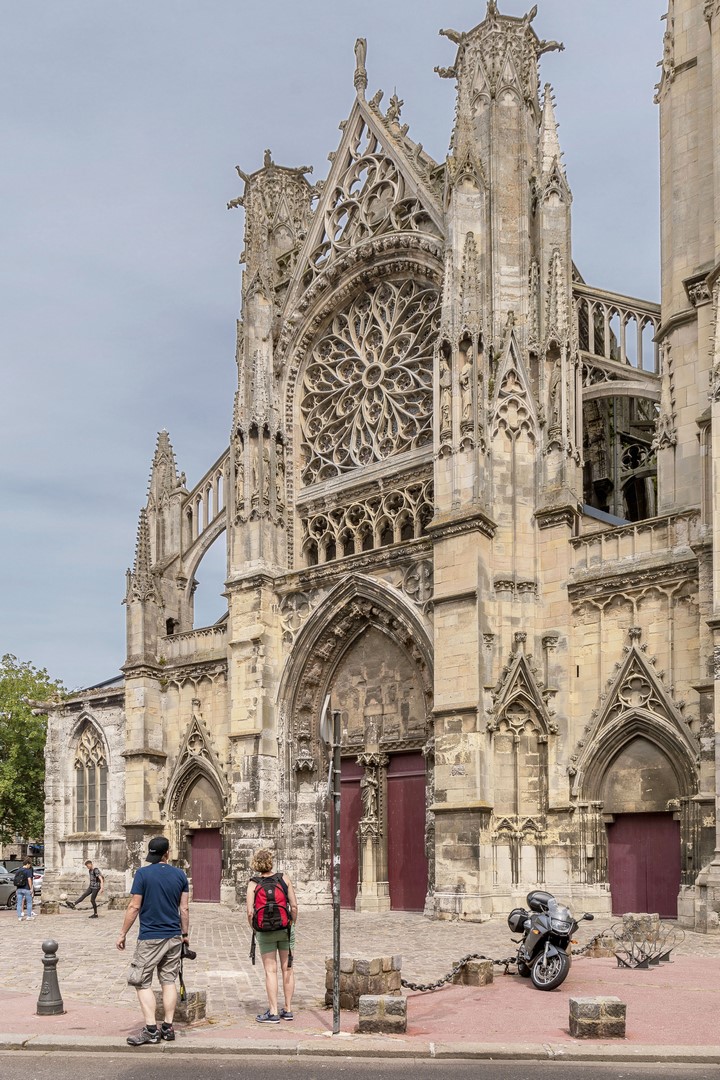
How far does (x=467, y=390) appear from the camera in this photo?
22.6 meters

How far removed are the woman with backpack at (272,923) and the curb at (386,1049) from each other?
31.1 inches

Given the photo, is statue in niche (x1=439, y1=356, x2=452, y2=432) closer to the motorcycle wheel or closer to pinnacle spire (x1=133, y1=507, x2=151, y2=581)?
pinnacle spire (x1=133, y1=507, x2=151, y2=581)

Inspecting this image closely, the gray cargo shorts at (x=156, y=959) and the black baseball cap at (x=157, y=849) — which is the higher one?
the black baseball cap at (x=157, y=849)

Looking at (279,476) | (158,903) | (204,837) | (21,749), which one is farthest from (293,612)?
(21,749)

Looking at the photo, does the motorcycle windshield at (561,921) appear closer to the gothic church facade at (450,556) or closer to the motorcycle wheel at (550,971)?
the motorcycle wheel at (550,971)

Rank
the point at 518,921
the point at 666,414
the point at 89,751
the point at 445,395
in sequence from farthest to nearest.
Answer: the point at 89,751
the point at 445,395
the point at 666,414
the point at 518,921

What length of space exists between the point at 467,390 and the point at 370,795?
333 inches

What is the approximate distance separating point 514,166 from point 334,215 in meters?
5.60

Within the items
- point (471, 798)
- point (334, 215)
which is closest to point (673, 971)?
point (471, 798)

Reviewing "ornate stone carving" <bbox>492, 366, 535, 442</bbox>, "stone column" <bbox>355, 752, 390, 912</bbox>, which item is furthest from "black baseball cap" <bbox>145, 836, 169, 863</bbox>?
"stone column" <bbox>355, 752, 390, 912</bbox>

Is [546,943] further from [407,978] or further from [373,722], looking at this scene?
[373,722]

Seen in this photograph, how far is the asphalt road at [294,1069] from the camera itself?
7.96 m

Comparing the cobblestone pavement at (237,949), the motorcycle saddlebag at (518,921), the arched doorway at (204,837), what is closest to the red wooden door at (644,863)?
the cobblestone pavement at (237,949)

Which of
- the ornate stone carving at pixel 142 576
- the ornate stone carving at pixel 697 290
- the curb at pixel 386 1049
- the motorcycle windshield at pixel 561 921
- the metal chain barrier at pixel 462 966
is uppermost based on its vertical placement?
the ornate stone carving at pixel 697 290
